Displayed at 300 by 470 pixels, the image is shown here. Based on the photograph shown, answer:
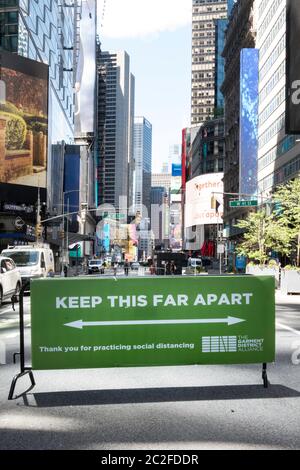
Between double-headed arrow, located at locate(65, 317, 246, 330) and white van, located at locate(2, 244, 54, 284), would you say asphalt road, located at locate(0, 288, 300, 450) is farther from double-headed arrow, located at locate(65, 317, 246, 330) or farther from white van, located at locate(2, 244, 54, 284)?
white van, located at locate(2, 244, 54, 284)

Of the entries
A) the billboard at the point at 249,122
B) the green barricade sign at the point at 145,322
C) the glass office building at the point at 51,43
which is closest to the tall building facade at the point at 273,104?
the billboard at the point at 249,122

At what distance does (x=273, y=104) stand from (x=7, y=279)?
172 ft

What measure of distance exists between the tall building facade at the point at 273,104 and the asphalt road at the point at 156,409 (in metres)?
47.8

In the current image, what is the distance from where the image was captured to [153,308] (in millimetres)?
7637

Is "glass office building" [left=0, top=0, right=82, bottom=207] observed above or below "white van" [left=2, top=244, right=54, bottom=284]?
above

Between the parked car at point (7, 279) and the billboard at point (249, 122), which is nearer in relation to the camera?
the parked car at point (7, 279)

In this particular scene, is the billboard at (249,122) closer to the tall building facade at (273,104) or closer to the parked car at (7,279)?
the tall building facade at (273,104)

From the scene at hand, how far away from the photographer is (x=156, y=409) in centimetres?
660

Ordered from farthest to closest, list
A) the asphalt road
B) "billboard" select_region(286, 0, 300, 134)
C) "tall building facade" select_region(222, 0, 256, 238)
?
"tall building facade" select_region(222, 0, 256, 238) < "billboard" select_region(286, 0, 300, 134) < the asphalt road

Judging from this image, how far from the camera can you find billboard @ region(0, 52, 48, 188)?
67.2m

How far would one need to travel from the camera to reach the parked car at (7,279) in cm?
2020

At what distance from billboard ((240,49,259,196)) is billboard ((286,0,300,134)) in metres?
59.6

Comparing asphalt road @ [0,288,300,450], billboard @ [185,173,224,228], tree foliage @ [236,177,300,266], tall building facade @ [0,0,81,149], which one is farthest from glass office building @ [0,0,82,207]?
asphalt road @ [0,288,300,450]
